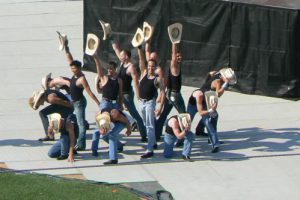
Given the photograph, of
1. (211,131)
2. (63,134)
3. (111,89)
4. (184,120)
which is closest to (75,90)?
(111,89)

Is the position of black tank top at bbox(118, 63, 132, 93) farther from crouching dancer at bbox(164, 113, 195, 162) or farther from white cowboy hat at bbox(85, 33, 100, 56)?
crouching dancer at bbox(164, 113, 195, 162)

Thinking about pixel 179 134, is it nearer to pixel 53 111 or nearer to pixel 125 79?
pixel 125 79

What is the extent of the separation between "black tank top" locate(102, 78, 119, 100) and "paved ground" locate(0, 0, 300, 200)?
104cm

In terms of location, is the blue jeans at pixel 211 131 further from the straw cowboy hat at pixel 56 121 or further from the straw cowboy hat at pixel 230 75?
the straw cowboy hat at pixel 56 121

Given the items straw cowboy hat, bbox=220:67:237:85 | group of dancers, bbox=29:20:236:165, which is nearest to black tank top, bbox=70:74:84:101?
group of dancers, bbox=29:20:236:165

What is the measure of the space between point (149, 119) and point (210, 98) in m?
1.09

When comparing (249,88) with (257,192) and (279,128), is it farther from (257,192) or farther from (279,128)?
(257,192)

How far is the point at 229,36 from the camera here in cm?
2098

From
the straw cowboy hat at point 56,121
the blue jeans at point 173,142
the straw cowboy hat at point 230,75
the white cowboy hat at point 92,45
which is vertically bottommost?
the blue jeans at point 173,142

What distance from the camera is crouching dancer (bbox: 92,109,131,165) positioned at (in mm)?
16047

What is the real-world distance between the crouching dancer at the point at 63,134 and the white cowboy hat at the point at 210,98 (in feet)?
7.41

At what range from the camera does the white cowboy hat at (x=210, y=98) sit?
16.8m

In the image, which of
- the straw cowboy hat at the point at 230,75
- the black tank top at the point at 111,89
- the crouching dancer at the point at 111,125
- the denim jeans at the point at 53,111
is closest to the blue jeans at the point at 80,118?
the denim jeans at the point at 53,111

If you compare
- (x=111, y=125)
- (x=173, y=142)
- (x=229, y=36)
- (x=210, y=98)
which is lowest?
(x=173, y=142)
